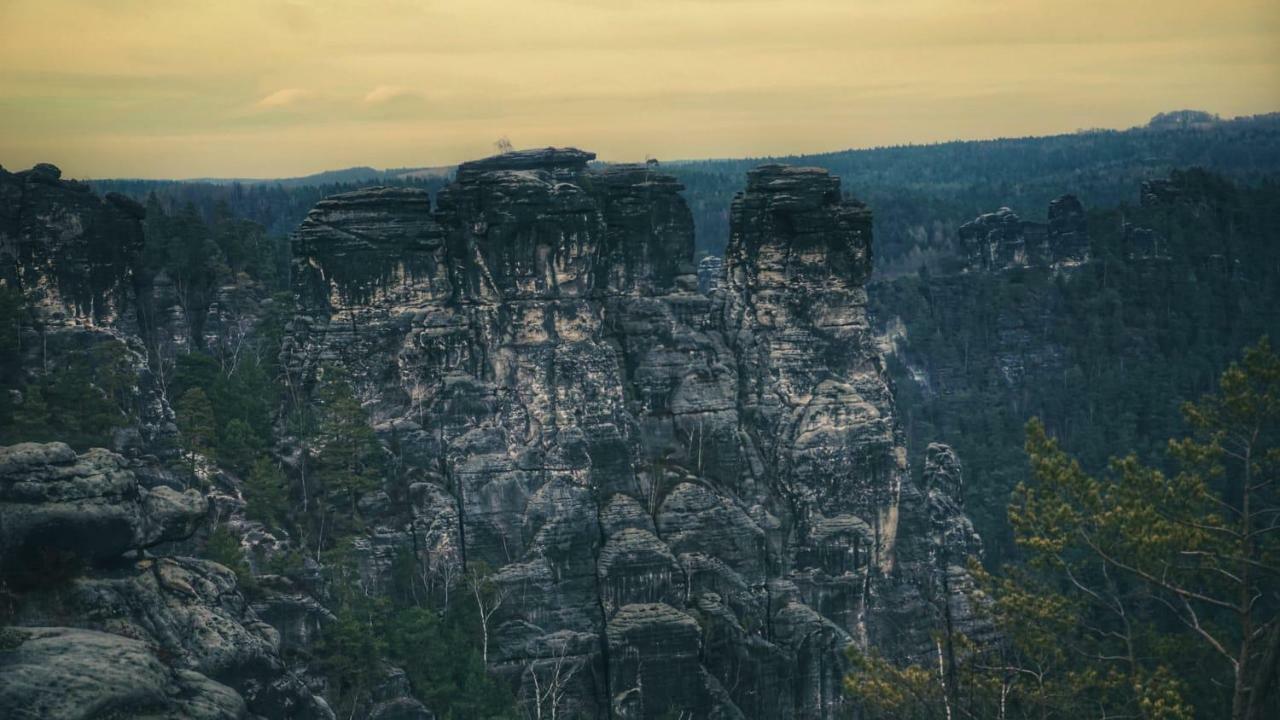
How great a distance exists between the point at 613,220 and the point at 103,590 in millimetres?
36276

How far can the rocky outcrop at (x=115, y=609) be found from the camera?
3431cm

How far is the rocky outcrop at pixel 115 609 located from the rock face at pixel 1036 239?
92490 mm

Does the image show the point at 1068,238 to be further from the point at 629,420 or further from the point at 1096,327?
the point at 629,420

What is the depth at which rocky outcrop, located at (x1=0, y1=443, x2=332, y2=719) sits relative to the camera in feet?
113

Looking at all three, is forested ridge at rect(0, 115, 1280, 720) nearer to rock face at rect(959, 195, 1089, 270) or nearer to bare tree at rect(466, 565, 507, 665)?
bare tree at rect(466, 565, 507, 665)

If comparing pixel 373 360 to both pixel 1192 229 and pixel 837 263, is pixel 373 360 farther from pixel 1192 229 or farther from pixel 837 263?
pixel 1192 229

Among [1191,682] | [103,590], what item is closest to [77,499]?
[103,590]

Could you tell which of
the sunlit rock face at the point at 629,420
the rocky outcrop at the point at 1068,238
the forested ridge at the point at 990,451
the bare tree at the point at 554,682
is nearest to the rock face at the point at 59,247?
the forested ridge at the point at 990,451

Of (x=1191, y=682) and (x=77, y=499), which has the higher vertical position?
(x=77, y=499)

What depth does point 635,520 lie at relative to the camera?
213 ft

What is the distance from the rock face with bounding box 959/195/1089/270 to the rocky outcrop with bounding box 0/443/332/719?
92.5 metres

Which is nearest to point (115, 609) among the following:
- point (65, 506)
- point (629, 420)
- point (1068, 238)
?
point (65, 506)

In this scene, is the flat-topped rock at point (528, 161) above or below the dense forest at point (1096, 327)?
above

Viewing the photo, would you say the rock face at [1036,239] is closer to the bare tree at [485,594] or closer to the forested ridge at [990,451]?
the forested ridge at [990,451]
